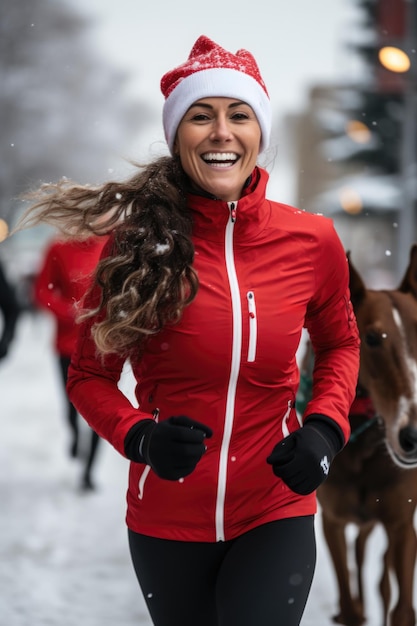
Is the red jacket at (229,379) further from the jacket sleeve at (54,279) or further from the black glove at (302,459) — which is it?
the jacket sleeve at (54,279)

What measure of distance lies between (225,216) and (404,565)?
5.86 ft

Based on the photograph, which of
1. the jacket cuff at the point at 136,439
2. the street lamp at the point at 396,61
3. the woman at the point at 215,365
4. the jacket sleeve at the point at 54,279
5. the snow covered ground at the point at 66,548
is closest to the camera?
the jacket cuff at the point at 136,439

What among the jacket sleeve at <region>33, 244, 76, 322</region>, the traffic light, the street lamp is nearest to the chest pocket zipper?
the street lamp

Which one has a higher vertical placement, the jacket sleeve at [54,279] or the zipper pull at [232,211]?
the jacket sleeve at [54,279]

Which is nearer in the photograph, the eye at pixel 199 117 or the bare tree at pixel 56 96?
the eye at pixel 199 117

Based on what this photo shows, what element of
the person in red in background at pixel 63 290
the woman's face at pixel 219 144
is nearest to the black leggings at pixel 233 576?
the woman's face at pixel 219 144

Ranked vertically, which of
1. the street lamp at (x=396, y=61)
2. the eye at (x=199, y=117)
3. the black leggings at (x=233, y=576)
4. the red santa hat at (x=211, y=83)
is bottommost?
the black leggings at (x=233, y=576)

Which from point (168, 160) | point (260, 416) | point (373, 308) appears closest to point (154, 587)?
point (260, 416)

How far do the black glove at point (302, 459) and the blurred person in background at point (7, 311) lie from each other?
12.4ft

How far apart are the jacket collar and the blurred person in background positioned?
137 inches

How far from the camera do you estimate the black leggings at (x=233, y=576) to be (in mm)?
2471

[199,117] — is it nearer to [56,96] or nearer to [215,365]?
[215,365]

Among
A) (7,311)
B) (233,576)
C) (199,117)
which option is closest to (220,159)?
(199,117)

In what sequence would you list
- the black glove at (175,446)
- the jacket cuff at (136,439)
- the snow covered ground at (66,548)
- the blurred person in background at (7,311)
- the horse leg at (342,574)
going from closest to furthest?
1. the black glove at (175,446)
2. the jacket cuff at (136,439)
3. the horse leg at (342,574)
4. the snow covered ground at (66,548)
5. the blurred person in background at (7,311)
